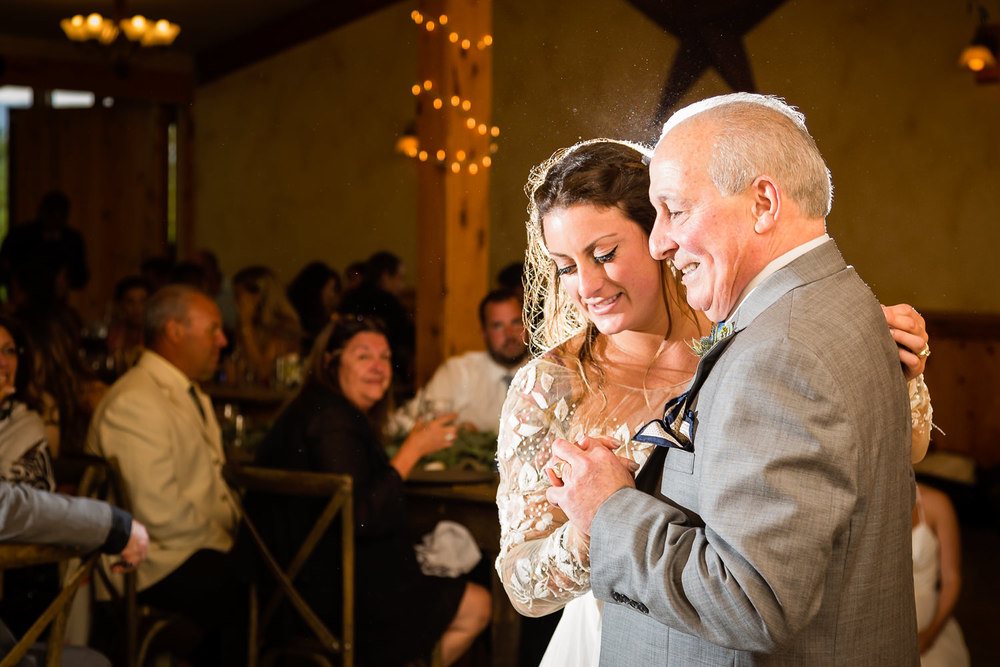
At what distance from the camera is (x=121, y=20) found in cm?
351

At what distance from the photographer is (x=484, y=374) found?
246cm

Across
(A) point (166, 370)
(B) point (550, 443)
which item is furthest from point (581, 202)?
(A) point (166, 370)

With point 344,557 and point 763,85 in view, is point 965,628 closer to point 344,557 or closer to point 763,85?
point 344,557

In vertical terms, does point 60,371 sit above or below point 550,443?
below

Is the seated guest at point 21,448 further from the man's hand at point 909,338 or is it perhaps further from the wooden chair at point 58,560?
the man's hand at point 909,338

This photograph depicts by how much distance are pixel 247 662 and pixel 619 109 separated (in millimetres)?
1618

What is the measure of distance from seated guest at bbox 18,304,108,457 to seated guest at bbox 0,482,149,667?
3.17 feet

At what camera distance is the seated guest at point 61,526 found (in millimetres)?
1799

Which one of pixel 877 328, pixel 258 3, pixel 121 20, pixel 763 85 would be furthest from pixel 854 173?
pixel 258 3

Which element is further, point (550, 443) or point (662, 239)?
point (550, 443)

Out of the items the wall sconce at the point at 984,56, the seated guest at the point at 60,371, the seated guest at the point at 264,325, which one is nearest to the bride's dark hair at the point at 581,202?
the wall sconce at the point at 984,56

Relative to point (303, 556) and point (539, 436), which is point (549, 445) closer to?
point (539, 436)

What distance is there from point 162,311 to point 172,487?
52cm

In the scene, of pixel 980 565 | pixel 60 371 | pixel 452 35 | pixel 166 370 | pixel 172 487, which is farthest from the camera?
pixel 980 565
